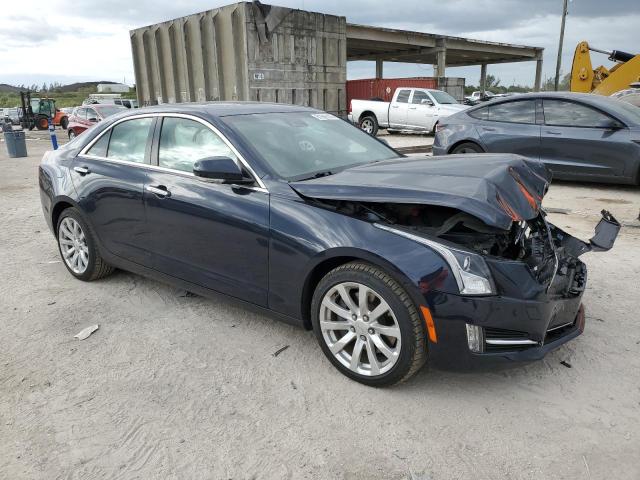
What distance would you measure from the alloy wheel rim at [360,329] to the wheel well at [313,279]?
0.14 m

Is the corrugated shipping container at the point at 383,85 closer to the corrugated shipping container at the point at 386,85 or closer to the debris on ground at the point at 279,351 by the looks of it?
the corrugated shipping container at the point at 386,85

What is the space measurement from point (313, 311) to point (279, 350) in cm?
51

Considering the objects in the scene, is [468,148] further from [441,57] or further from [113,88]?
[113,88]

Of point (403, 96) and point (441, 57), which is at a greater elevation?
point (441, 57)

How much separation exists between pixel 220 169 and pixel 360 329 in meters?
1.28

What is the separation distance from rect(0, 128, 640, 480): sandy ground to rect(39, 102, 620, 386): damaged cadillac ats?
0.27m

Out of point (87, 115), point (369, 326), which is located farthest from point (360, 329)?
point (87, 115)

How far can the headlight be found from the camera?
8.62ft

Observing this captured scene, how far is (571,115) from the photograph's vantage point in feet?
26.6

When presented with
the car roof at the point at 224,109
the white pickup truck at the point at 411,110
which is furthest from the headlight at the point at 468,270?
the white pickup truck at the point at 411,110

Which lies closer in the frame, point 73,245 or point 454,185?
point 454,185

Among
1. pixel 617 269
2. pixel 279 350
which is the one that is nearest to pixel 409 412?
pixel 279 350

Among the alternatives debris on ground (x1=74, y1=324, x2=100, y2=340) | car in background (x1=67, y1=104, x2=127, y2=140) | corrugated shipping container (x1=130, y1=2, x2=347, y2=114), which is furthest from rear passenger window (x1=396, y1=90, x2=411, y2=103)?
debris on ground (x1=74, y1=324, x2=100, y2=340)

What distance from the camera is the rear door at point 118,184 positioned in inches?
159
